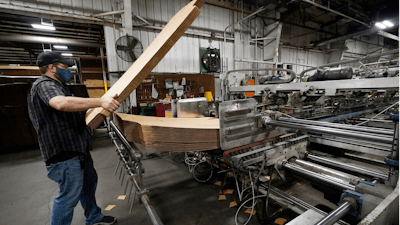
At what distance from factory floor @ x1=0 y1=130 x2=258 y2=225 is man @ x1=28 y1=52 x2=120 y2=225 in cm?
75

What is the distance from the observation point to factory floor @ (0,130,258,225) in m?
1.87

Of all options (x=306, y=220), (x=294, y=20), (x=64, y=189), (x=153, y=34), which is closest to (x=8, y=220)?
(x=64, y=189)

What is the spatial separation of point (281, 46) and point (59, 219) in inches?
378

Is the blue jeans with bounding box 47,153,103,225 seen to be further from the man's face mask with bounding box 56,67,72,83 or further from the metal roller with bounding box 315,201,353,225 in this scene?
the metal roller with bounding box 315,201,353,225

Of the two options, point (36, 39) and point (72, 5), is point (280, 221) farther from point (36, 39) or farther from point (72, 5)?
point (36, 39)

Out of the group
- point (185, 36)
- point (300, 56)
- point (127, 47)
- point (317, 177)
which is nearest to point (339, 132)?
point (317, 177)

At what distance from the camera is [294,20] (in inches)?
335

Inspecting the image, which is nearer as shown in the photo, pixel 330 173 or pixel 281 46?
pixel 330 173

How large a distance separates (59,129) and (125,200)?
1.38 metres

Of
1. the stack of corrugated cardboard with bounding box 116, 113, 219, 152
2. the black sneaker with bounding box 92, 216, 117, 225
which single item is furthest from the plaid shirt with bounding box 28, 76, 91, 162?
the black sneaker with bounding box 92, 216, 117, 225

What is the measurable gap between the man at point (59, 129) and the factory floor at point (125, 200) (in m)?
0.75

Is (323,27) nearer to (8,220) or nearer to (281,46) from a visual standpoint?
(281,46)

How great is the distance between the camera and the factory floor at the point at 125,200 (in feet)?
6.14

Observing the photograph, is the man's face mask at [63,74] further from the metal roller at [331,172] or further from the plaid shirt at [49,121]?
the metal roller at [331,172]
